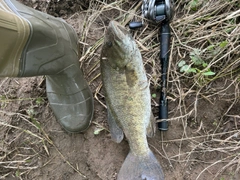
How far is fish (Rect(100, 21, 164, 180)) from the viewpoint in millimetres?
1696

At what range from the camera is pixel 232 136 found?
1916 millimetres

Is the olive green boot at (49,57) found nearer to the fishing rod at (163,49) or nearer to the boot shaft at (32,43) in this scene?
the boot shaft at (32,43)

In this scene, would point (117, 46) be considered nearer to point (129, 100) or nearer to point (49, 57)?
point (129, 100)

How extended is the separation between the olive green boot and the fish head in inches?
14.8

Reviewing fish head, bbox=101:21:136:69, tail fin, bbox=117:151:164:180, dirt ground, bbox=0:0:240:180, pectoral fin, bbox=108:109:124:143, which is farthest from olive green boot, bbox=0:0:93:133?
tail fin, bbox=117:151:164:180

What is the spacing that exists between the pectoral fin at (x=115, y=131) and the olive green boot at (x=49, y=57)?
0.27 meters

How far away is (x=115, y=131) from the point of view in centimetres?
199

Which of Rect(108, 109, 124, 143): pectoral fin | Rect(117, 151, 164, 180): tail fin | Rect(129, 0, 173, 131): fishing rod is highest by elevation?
Rect(129, 0, 173, 131): fishing rod

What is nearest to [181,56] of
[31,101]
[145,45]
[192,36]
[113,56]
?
[192,36]

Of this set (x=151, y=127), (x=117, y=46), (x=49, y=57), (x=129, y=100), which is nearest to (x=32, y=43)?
(x=49, y=57)

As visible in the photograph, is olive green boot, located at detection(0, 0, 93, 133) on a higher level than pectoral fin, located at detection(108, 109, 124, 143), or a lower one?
higher

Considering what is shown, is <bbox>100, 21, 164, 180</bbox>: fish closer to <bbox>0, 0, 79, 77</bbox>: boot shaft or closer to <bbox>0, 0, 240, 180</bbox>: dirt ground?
<bbox>0, 0, 240, 180</bbox>: dirt ground

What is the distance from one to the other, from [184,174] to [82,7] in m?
1.65

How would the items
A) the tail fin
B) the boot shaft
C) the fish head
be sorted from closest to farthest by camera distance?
the boot shaft, the fish head, the tail fin
